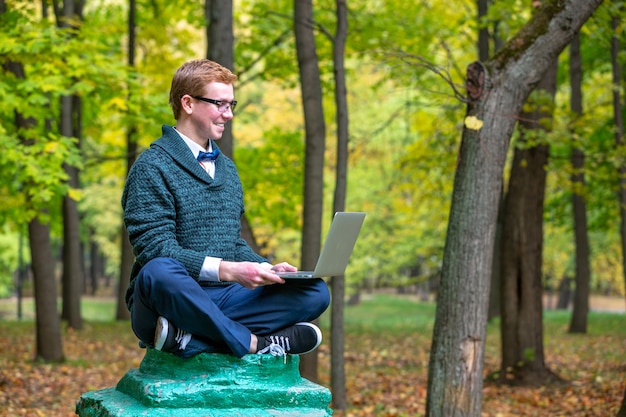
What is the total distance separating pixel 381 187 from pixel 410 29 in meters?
10.4

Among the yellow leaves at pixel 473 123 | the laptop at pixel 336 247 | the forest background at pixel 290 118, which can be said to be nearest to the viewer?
the laptop at pixel 336 247

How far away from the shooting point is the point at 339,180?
380 inches

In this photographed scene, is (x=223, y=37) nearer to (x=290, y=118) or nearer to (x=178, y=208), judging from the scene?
(x=178, y=208)

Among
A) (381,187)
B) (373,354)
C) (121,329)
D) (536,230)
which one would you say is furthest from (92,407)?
(381,187)

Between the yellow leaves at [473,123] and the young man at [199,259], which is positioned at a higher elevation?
the yellow leaves at [473,123]

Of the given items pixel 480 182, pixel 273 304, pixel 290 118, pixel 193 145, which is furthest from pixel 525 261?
pixel 290 118

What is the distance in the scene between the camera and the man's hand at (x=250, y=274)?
12.2 ft

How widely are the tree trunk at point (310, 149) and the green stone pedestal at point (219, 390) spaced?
585cm

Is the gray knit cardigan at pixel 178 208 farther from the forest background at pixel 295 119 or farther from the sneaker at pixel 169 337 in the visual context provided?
the forest background at pixel 295 119

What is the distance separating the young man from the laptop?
0.20 metres

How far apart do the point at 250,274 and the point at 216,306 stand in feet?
0.89

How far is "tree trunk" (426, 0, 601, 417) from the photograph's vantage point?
6789mm

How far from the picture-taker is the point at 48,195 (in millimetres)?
9320

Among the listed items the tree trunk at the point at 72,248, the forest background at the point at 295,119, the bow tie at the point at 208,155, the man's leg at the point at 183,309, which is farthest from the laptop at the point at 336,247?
the tree trunk at the point at 72,248
